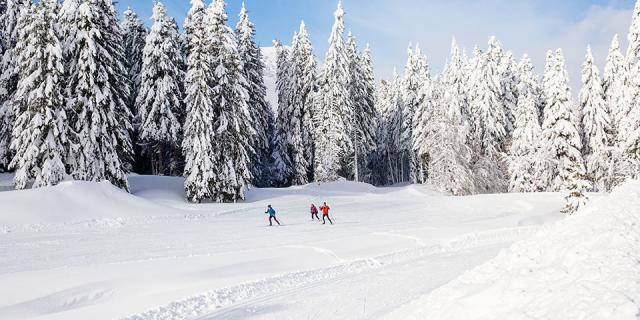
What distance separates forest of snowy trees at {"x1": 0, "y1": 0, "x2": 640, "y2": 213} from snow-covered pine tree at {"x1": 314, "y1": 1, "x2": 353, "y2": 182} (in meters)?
0.14

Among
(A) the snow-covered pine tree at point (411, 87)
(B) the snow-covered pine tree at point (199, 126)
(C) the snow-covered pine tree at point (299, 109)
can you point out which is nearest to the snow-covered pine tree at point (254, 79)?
(C) the snow-covered pine tree at point (299, 109)

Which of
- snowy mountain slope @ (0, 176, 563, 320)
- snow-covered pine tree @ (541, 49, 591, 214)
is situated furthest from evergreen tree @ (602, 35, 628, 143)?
snowy mountain slope @ (0, 176, 563, 320)

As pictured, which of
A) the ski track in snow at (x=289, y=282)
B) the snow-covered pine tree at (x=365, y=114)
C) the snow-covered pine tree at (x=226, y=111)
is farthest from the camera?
the snow-covered pine tree at (x=365, y=114)

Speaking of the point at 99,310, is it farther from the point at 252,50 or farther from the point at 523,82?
the point at 523,82

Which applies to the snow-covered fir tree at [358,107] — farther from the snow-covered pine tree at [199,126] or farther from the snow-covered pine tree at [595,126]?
the snow-covered pine tree at [595,126]

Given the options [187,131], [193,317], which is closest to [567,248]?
[193,317]

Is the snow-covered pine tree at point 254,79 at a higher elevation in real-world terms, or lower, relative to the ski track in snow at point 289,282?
higher

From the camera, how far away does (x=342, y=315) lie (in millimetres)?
10562

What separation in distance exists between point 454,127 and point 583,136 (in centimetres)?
1092

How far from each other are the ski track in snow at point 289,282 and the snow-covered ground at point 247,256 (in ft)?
0.15

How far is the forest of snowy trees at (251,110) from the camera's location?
2814 cm

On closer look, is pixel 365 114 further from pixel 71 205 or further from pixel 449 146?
pixel 71 205

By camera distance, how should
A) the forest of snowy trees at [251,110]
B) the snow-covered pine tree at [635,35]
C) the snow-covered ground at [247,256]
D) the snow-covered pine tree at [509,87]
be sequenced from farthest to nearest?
1. the snow-covered pine tree at [509,87]
2. the forest of snowy trees at [251,110]
3. the snow-covered pine tree at [635,35]
4. the snow-covered ground at [247,256]

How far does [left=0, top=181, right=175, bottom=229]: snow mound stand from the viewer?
880 inches
